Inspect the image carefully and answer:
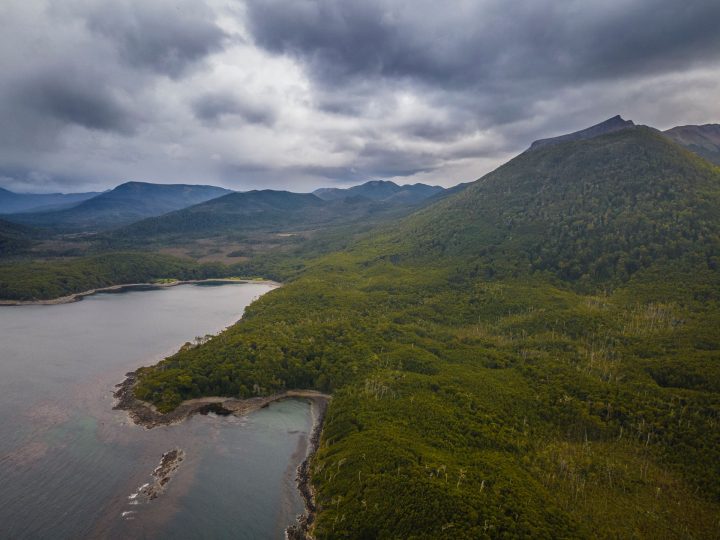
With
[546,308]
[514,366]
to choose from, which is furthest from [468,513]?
[546,308]

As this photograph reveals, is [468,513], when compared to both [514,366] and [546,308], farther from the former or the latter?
[546,308]

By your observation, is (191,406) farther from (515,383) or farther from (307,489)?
(515,383)

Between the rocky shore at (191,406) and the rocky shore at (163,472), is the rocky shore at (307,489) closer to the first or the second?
the rocky shore at (191,406)

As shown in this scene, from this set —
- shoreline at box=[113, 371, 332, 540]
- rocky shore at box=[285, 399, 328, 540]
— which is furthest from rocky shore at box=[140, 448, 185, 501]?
Answer: rocky shore at box=[285, 399, 328, 540]

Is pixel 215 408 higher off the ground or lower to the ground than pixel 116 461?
lower

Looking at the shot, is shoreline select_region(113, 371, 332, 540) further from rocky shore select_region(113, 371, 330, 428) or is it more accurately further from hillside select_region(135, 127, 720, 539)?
hillside select_region(135, 127, 720, 539)

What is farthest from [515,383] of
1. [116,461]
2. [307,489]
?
[116,461]
